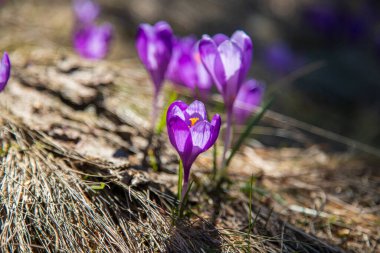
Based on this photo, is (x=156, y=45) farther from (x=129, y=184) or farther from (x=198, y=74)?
(x=129, y=184)

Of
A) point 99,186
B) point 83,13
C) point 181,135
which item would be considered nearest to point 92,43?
point 83,13

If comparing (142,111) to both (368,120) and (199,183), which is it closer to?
(199,183)

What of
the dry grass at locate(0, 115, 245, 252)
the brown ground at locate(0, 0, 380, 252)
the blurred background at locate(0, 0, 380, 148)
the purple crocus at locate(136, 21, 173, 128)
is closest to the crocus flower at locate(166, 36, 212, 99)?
the purple crocus at locate(136, 21, 173, 128)

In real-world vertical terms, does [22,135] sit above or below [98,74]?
below

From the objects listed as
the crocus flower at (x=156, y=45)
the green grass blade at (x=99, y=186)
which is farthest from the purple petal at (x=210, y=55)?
the green grass blade at (x=99, y=186)

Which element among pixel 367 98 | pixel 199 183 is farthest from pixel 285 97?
Answer: pixel 199 183
